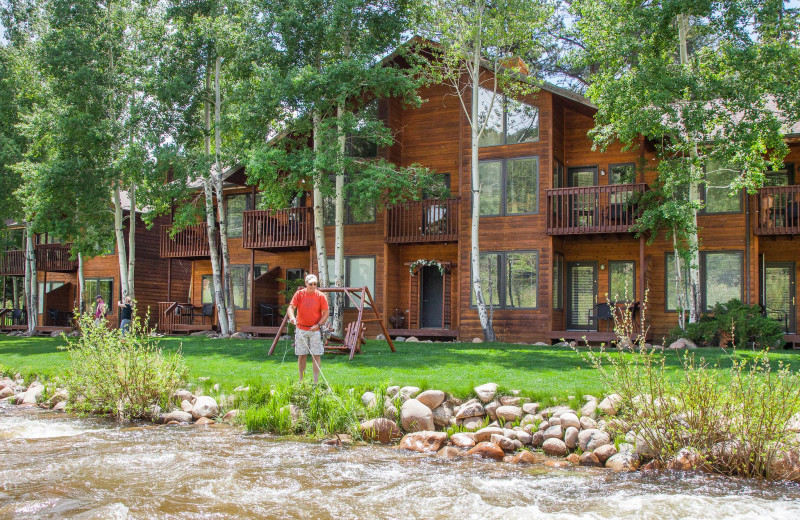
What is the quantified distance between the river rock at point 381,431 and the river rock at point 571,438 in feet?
6.83

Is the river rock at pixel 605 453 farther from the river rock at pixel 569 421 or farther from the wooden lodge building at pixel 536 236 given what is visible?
the wooden lodge building at pixel 536 236

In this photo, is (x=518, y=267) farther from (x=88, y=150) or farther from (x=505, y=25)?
(x=88, y=150)

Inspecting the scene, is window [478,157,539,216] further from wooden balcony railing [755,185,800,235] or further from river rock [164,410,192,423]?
river rock [164,410,192,423]

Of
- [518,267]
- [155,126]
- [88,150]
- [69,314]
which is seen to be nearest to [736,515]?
[518,267]

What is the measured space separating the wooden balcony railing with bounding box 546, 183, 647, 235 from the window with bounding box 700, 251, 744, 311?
250 centimetres

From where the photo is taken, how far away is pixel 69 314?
106 ft

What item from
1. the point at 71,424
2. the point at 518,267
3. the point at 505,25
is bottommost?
the point at 71,424

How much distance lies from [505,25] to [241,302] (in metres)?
13.4

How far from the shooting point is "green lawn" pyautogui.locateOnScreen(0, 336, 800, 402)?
9.95 meters

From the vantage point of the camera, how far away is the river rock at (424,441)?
8.31 meters

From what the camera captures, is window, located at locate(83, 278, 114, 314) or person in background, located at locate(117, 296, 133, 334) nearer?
person in background, located at locate(117, 296, 133, 334)

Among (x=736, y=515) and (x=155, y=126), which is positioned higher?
(x=155, y=126)

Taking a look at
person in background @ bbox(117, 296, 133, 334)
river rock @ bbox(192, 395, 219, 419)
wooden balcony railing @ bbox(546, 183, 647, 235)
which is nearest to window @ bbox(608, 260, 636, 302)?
wooden balcony railing @ bbox(546, 183, 647, 235)

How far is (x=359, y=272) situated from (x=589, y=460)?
47.5ft
